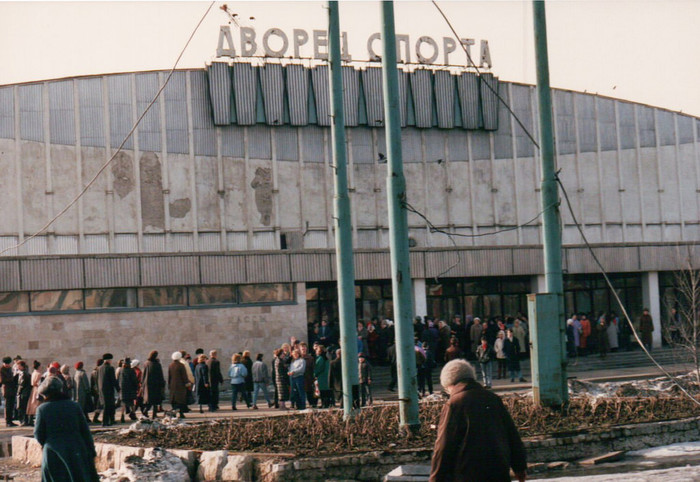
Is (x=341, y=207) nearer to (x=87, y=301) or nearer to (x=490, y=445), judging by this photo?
(x=490, y=445)

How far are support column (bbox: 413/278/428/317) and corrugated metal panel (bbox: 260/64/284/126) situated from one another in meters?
7.82

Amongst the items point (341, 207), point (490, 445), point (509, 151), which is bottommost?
point (490, 445)

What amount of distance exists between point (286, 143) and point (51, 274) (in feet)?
34.3

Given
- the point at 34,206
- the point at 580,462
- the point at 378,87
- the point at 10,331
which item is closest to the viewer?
the point at 580,462

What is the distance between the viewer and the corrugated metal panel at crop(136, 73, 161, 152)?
38875 mm

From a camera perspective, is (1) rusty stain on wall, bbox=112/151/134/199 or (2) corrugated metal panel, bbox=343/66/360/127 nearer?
(1) rusty stain on wall, bbox=112/151/134/199

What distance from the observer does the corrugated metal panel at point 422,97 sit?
4312 centimetres

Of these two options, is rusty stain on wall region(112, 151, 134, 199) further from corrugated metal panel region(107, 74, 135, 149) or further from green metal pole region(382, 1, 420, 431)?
green metal pole region(382, 1, 420, 431)

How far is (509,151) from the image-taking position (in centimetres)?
4456

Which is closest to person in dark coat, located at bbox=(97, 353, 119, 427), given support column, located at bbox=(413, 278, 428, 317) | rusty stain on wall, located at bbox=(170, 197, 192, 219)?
rusty stain on wall, located at bbox=(170, 197, 192, 219)

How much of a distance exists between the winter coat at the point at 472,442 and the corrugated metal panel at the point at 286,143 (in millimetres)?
33650

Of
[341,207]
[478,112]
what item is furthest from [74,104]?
[341,207]

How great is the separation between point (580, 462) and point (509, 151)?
3167cm

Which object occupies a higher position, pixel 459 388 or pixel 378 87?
pixel 378 87
